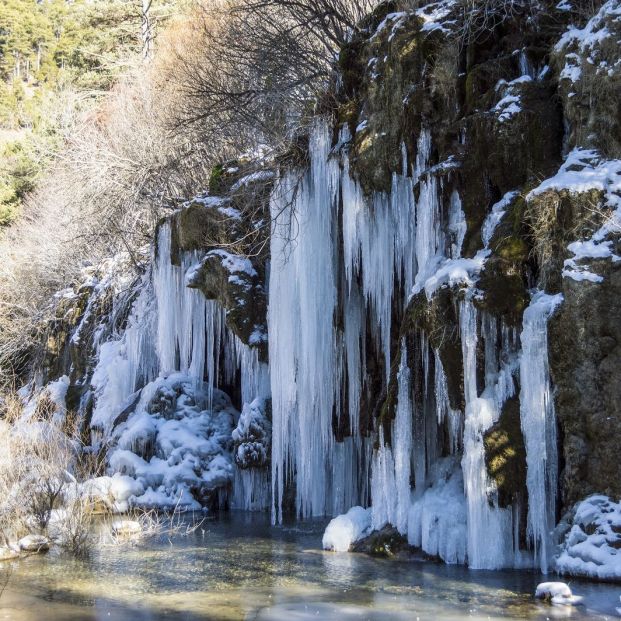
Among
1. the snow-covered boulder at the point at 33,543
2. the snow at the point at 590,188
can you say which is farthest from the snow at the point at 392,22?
the snow-covered boulder at the point at 33,543

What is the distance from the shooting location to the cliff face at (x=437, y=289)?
9.77 m

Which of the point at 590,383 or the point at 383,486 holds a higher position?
the point at 590,383

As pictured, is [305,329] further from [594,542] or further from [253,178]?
[594,542]

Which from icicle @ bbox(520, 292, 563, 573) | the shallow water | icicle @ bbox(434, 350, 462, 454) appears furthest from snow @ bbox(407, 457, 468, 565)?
icicle @ bbox(520, 292, 563, 573)

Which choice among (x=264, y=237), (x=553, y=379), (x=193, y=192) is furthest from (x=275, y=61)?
(x=553, y=379)

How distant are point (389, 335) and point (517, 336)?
3.20m

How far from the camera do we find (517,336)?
33.6ft

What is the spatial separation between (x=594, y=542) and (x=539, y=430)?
1.26 meters

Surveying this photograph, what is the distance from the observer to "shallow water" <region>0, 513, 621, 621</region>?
8.38 m

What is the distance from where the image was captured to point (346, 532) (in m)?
11.9

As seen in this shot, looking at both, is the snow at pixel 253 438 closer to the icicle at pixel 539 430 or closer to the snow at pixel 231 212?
the snow at pixel 231 212

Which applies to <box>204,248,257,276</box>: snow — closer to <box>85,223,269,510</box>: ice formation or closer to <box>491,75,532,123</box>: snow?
<box>85,223,269,510</box>: ice formation

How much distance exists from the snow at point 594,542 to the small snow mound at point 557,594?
0.73 metres

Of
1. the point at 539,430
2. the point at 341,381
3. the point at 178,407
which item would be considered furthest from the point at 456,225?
the point at 178,407
